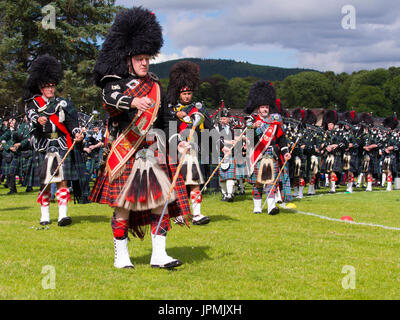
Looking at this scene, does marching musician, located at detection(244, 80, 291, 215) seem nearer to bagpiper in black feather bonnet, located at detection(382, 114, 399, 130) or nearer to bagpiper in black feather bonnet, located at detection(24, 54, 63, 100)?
bagpiper in black feather bonnet, located at detection(24, 54, 63, 100)

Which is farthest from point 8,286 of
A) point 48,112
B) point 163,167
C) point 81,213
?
point 81,213

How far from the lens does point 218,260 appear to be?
22.7ft

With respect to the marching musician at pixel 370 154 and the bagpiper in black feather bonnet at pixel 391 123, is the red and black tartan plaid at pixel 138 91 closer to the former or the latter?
the marching musician at pixel 370 154

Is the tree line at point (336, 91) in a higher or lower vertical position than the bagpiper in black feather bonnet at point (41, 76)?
higher

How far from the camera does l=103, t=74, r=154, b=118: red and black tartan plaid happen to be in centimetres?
618

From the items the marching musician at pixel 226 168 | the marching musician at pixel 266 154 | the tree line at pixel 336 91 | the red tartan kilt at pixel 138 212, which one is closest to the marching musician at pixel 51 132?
the red tartan kilt at pixel 138 212

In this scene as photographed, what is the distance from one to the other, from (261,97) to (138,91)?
6602mm

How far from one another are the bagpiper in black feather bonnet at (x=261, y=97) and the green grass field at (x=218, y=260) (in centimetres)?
256

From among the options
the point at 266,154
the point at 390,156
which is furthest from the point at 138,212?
the point at 390,156

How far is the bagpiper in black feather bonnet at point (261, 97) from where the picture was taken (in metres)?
12.5

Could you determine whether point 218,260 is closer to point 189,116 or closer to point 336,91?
point 189,116

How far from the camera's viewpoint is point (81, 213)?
11.9 m
